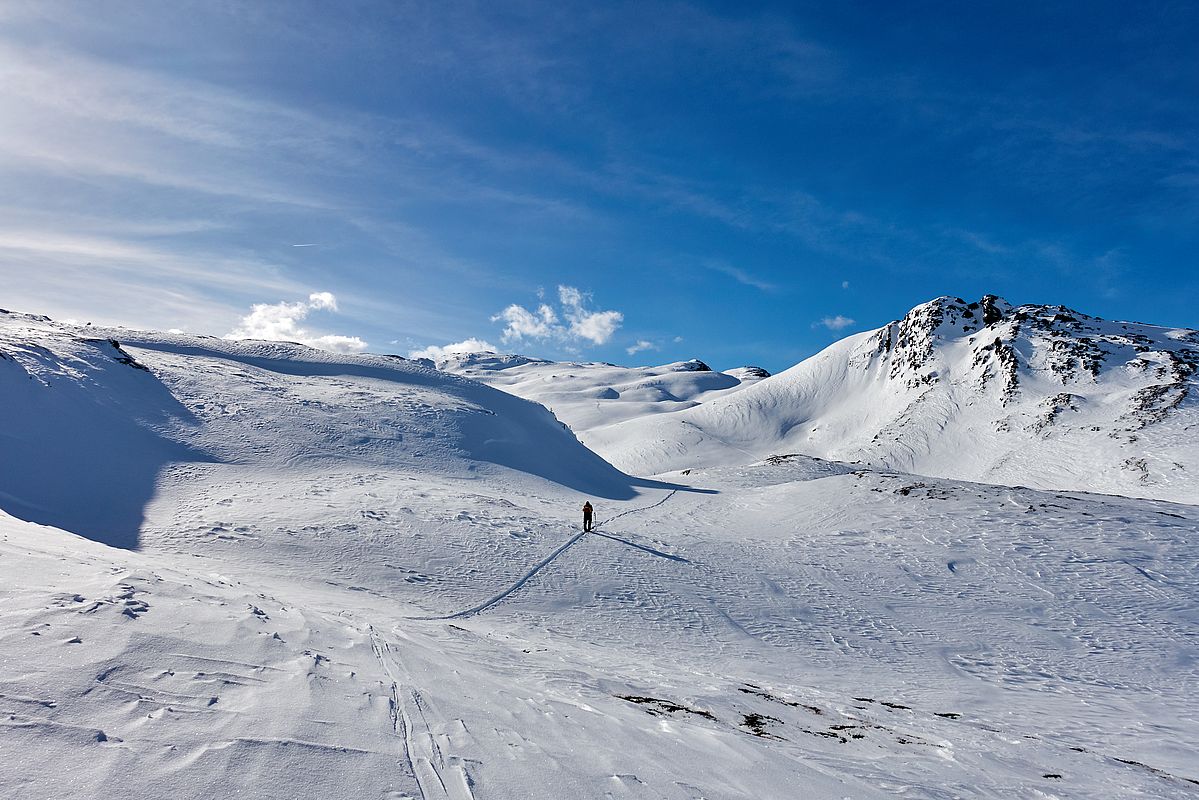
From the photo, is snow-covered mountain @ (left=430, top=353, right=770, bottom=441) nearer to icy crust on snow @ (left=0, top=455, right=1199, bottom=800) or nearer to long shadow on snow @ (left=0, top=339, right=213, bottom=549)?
long shadow on snow @ (left=0, top=339, right=213, bottom=549)

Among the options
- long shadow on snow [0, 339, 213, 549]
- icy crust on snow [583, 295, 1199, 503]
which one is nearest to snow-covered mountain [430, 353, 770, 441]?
icy crust on snow [583, 295, 1199, 503]

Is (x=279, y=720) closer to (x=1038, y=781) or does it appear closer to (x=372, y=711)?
(x=372, y=711)

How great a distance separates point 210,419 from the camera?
31.7 metres

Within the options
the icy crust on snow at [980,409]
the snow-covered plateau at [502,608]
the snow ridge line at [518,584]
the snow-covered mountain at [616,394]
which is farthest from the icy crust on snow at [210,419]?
the snow-covered mountain at [616,394]

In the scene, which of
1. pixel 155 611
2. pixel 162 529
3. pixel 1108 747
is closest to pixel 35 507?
pixel 162 529

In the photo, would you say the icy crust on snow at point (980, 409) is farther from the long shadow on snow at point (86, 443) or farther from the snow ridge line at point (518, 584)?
the long shadow on snow at point (86, 443)

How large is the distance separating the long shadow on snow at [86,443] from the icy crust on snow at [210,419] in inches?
3.1

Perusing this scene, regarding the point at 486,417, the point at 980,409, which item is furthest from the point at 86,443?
the point at 980,409

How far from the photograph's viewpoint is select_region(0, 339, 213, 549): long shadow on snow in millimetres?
19641

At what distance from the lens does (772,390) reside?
114688 millimetres

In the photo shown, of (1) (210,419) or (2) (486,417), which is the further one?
(2) (486,417)

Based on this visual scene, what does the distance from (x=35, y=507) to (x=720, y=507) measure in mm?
30121

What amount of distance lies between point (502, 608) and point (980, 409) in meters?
87.6

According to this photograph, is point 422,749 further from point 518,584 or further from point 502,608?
point 518,584
